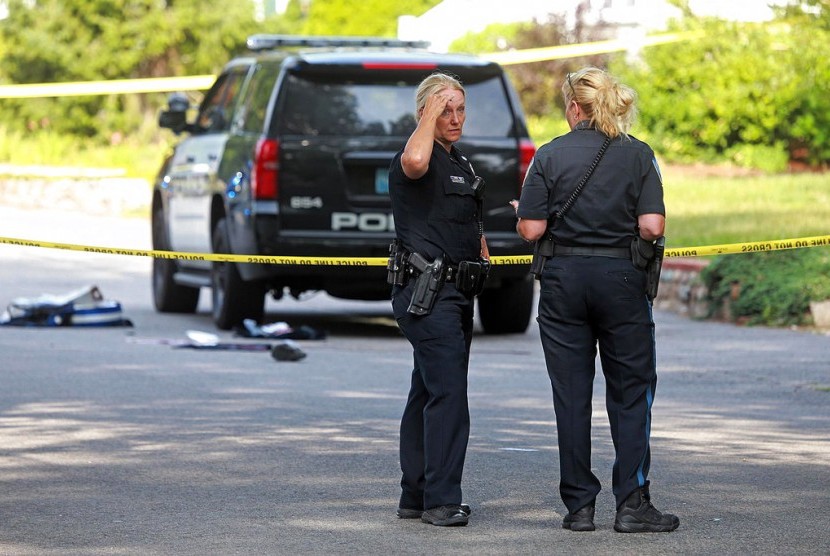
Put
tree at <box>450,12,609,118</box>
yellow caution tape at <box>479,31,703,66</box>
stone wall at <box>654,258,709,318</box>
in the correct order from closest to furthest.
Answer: stone wall at <box>654,258,709,318</box> → yellow caution tape at <box>479,31,703,66</box> → tree at <box>450,12,609,118</box>

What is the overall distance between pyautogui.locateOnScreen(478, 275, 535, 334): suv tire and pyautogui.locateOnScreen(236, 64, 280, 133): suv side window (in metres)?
2.12

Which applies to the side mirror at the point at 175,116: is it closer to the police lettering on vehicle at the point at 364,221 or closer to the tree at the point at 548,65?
the police lettering on vehicle at the point at 364,221

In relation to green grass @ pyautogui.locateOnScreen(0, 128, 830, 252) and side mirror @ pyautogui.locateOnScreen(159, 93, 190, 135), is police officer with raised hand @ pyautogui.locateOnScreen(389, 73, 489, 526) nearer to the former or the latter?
side mirror @ pyautogui.locateOnScreen(159, 93, 190, 135)

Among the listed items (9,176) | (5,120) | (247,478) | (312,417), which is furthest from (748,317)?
(5,120)

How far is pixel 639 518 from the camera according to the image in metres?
6.34

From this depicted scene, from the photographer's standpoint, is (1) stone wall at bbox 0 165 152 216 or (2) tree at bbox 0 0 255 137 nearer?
(1) stone wall at bbox 0 165 152 216

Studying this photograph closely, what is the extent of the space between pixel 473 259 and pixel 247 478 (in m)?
1.44

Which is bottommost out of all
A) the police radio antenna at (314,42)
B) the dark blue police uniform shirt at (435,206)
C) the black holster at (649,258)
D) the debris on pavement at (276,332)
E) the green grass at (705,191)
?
the green grass at (705,191)

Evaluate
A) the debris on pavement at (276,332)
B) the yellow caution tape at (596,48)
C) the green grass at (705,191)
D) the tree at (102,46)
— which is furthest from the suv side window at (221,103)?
the tree at (102,46)

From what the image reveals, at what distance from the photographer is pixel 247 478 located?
738 cm

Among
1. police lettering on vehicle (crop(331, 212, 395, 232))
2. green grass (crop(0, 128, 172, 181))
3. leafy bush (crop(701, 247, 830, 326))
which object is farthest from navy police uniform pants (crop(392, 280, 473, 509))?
green grass (crop(0, 128, 172, 181))

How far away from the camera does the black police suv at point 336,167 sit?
1259cm

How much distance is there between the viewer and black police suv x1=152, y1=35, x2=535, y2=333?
12586 millimetres

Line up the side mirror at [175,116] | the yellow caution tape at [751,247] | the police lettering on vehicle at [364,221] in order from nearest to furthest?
the yellow caution tape at [751,247] → the police lettering on vehicle at [364,221] → the side mirror at [175,116]
